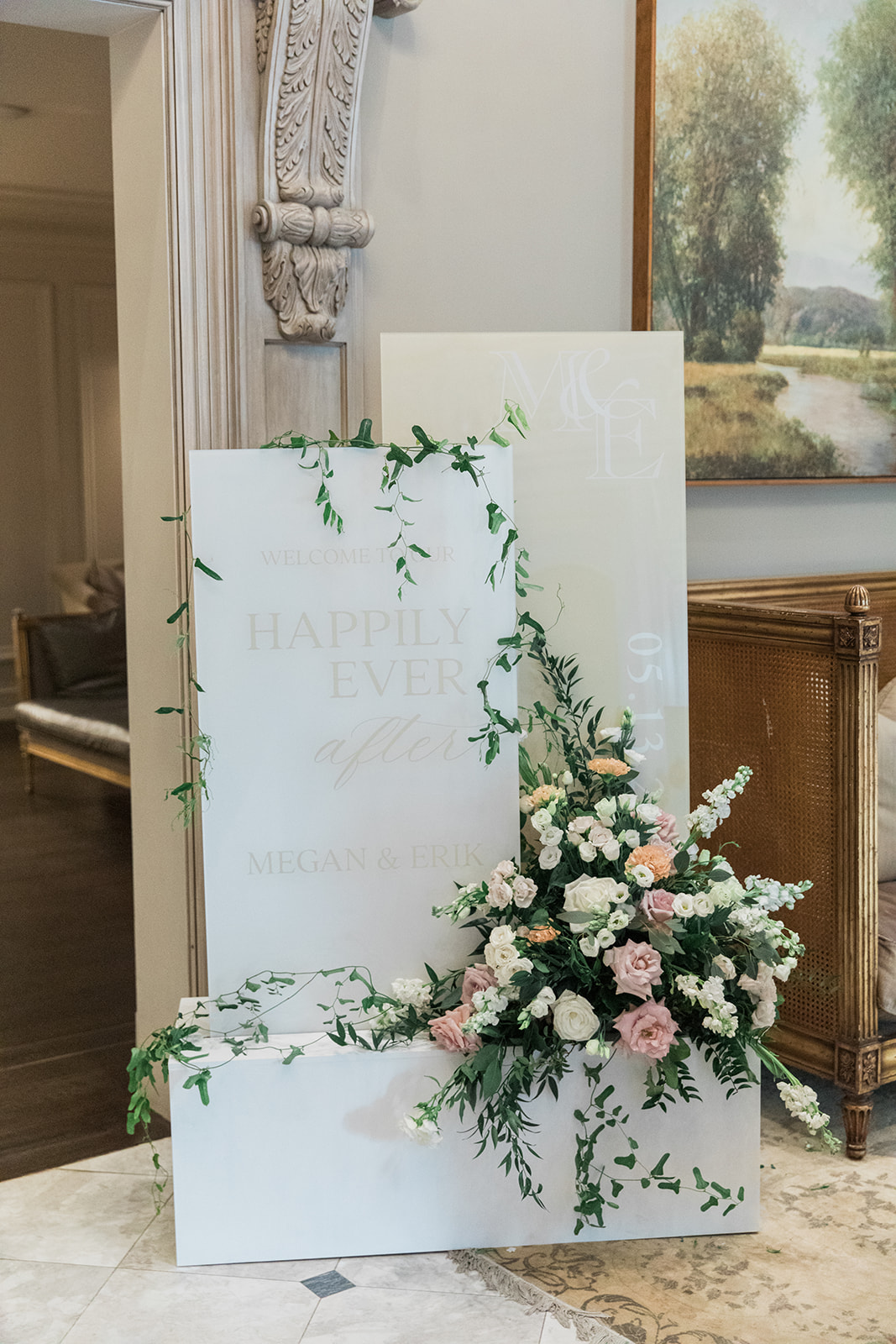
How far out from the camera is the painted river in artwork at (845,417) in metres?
3.40

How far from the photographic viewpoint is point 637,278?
3.07 meters

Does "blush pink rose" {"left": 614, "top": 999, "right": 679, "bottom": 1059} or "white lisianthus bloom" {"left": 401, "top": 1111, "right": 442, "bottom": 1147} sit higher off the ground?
"blush pink rose" {"left": 614, "top": 999, "right": 679, "bottom": 1059}

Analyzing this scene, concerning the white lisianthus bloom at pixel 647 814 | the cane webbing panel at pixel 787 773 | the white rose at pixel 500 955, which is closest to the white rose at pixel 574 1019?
the white rose at pixel 500 955

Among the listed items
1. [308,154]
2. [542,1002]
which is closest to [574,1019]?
[542,1002]

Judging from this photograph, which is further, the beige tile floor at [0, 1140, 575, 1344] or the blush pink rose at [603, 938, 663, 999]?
the blush pink rose at [603, 938, 663, 999]

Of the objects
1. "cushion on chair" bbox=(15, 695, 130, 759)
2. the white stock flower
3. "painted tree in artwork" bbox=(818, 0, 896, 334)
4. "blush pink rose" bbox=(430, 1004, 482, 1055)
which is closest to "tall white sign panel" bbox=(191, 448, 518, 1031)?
"blush pink rose" bbox=(430, 1004, 482, 1055)

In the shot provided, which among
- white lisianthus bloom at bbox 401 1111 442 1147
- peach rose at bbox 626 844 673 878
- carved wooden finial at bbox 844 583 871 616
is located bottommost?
white lisianthus bloom at bbox 401 1111 442 1147

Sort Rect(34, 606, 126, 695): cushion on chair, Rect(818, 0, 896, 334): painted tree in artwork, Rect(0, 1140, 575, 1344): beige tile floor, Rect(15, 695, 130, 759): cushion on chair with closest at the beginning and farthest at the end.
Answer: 1. Rect(0, 1140, 575, 1344): beige tile floor
2. Rect(818, 0, 896, 334): painted tree in artwork
3. Rect(15, 695, 130, 759): cushion on chair
4. Rect(34, 606, 126, 695): cushion on chair

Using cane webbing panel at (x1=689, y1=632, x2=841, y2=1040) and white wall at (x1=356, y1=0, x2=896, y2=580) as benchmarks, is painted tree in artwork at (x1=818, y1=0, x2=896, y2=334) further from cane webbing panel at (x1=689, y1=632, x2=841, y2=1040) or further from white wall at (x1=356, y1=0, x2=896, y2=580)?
cane webbing panel at (x1=689, y1=632, x2=841, y2=1040)

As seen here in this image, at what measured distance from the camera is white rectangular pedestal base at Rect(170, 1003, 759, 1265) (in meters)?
2.15

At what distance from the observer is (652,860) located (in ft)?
7.16

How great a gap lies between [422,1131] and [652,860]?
1.91 feet

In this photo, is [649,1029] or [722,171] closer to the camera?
[649,1029]

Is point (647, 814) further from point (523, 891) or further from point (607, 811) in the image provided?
point (523, 891)
